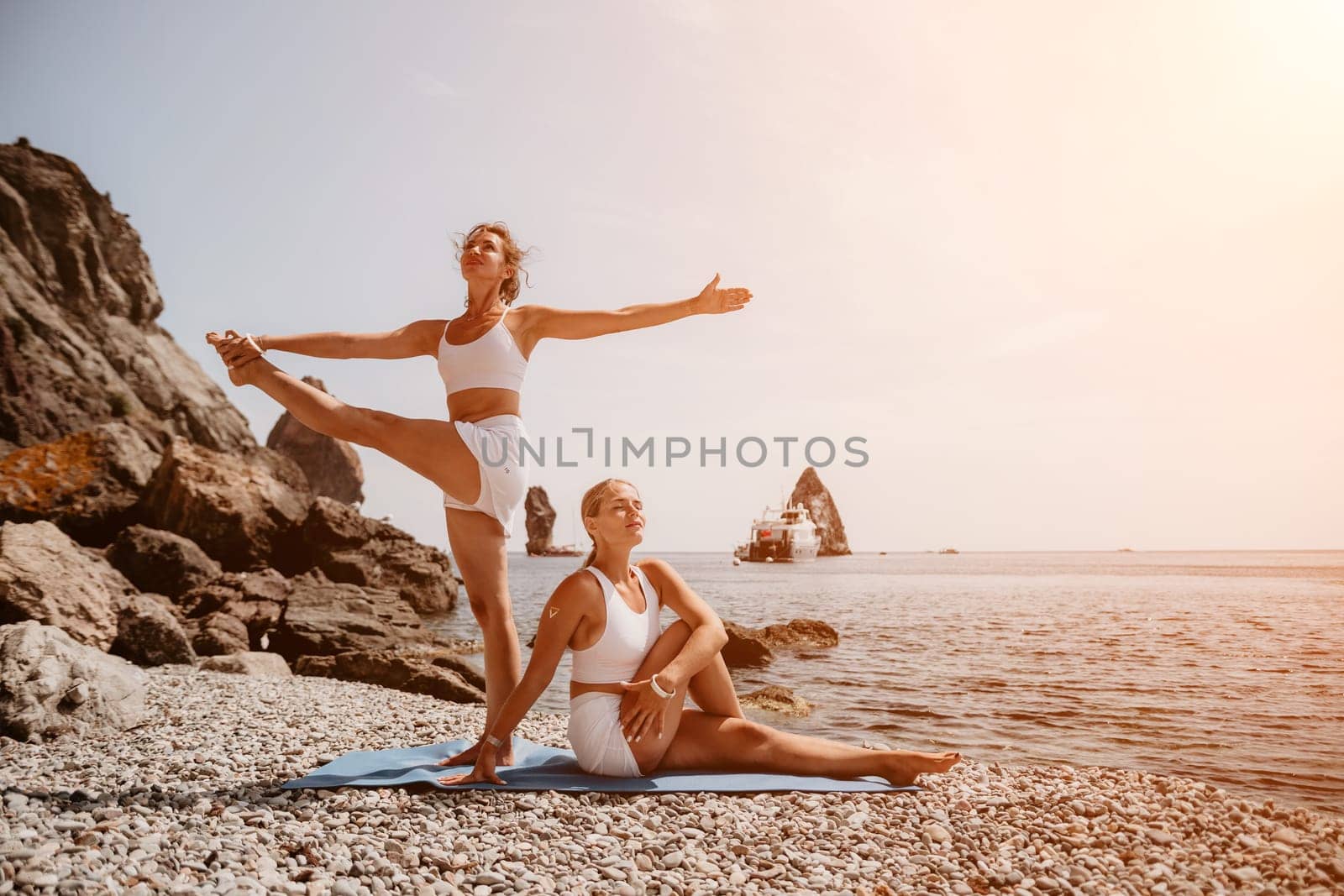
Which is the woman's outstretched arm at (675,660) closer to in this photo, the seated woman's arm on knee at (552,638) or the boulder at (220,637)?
the seated woman's arm on knee at (552,638)

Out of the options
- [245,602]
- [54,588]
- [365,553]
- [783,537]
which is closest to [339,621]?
[245,602]

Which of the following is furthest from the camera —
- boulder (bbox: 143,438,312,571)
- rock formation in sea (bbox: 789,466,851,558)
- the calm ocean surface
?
rock formation in sea (bbox: 789,466,851,558)

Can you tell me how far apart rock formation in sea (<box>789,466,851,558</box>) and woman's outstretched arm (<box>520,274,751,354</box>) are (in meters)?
61.8

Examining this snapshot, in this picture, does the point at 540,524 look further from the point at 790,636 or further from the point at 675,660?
the point at 675,660

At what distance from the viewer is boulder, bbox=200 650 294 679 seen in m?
8.22

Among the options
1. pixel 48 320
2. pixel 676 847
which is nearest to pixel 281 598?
pixel 676 847

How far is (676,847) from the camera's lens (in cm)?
333

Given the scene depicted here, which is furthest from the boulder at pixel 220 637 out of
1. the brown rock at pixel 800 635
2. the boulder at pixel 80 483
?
the brown rock at pixel 800 635

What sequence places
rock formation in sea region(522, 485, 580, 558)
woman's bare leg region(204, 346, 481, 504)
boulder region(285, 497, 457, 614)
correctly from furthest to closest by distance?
rock formation in sea region(522, 485, 580, 558), boulder region(285, 497, 457, 614), woman's bare leg region(204, 346, 481, 504)

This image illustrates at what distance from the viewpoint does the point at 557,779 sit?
4055mm

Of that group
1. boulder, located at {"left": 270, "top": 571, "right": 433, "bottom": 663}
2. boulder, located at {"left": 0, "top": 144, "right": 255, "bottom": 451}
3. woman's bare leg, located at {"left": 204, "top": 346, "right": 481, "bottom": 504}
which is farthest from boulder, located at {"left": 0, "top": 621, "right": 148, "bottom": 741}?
boulder, located at {"left": 0, "top": 144, "right": 255, "bottom": 451}

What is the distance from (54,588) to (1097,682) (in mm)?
13117

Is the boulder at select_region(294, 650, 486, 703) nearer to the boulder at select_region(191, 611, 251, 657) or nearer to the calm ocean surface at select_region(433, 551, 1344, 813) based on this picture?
the boulder at select_region(191, 611, 251, 657)

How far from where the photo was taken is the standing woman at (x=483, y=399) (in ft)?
13.2
